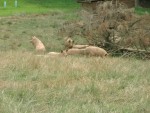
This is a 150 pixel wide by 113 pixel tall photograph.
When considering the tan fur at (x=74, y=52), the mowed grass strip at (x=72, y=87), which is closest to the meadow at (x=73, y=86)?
the mowed grass strip at (x=72, y=87)

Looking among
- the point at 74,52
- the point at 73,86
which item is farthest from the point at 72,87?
the point at 74,52

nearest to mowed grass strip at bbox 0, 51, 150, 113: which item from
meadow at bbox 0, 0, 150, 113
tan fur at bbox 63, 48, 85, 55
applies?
meadow at bbox 0, 0, 150, 113

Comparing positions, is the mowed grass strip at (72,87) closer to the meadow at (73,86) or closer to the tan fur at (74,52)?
the meadow at (73,86)

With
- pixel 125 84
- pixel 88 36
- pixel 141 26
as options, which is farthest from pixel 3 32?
pixel 125 84

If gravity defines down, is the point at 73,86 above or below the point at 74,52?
above

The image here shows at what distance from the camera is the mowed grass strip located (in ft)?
19.7

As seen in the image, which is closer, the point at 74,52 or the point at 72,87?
the point at 72,87

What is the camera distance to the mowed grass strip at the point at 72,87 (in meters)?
6.02

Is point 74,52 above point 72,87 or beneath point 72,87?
beneath

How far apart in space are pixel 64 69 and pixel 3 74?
4.19 ft

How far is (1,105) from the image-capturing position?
5.72 metres

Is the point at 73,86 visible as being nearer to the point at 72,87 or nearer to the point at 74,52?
the point at 72,87

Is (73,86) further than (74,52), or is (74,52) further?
(74,52)

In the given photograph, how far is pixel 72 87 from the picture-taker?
7.18m
